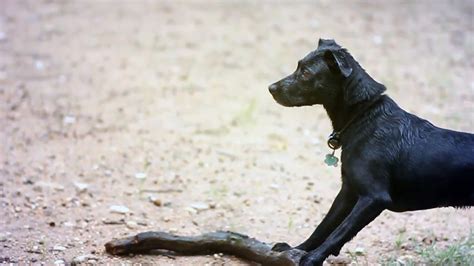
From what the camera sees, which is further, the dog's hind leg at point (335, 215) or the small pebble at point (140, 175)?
the small pebble at point (140, 175)

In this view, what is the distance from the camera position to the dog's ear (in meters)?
3.78

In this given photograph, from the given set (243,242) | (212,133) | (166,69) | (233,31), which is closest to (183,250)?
(243,242)

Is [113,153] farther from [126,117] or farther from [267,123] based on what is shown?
[267,123]

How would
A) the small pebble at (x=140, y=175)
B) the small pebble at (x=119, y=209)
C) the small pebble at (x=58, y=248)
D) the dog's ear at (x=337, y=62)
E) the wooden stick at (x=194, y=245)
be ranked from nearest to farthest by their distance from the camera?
the dog's ear at (x=337, y=62) < the wooden stick at (x=194, y=245) < the small pebble at (x=58, y=248) < the small pebble at (x=119, y=209) < the small pebble at (x=140, y=175)

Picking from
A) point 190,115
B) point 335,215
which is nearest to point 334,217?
point 335,215

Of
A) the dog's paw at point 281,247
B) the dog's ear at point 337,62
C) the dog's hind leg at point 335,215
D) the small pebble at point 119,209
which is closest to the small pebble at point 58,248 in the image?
the small pebble at point 119,209

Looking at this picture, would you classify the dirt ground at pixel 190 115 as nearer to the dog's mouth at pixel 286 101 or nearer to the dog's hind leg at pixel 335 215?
the dog's hind leg at pixel 335 215

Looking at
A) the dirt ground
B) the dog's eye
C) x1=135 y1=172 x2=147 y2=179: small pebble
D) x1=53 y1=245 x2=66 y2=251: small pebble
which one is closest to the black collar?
the dog's eye

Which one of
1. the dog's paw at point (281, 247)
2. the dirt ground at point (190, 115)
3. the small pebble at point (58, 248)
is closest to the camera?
the dog's paw at point (281, 247)

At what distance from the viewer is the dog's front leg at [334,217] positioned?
393 cm

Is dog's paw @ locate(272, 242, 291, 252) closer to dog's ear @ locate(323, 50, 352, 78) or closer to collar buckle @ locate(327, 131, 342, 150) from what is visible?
collar buckle @ locate(327, 131, 342, 150)

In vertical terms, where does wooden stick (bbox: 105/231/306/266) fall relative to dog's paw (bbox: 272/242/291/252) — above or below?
below

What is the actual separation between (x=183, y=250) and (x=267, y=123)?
274cm

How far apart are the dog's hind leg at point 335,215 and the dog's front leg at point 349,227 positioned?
0.22 meters
